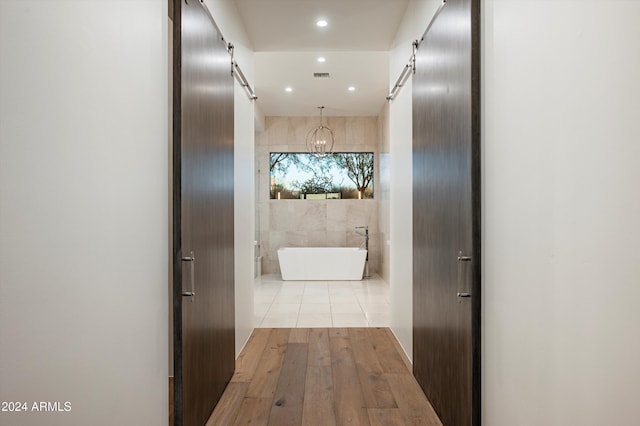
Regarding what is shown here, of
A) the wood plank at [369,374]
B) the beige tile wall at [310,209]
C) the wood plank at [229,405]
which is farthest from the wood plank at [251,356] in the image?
the beige tile wall at [310,209]

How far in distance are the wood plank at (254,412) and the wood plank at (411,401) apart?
77cm

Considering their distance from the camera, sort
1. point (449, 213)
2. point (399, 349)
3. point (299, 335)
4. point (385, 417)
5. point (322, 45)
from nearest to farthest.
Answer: point (449, 213) → point (385, 417) → point (399, 349) → point (299, 335) → point (322, 45)

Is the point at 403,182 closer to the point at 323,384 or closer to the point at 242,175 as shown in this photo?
the point at 242,175

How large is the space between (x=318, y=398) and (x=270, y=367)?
0.68 metres

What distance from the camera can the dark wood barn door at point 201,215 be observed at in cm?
197

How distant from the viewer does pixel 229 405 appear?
8.54 feet

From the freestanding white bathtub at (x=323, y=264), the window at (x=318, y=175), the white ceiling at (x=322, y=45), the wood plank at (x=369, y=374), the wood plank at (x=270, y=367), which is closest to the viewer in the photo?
the wood plank at (x=369, y=374)

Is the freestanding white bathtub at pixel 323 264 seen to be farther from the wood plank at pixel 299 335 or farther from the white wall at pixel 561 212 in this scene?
the white wall at pixel 561 212

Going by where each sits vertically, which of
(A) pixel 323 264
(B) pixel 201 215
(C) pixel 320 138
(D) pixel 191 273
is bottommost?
(A) pixel 323 264

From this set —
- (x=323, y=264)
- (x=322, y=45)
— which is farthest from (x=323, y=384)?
(x=323, y=264)

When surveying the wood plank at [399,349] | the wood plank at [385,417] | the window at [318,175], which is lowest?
the wood plank at [399,349]

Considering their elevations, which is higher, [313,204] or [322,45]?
[322,45]

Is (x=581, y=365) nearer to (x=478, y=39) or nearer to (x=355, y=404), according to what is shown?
(x=478, y=39)

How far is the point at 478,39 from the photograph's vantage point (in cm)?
193
